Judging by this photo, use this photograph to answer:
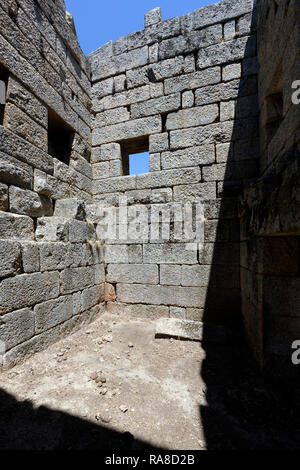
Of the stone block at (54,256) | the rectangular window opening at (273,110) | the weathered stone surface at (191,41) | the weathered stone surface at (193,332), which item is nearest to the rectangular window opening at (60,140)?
the stone block at (54,256)

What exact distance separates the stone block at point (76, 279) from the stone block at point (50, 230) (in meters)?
0.57

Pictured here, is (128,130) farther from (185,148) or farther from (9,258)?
(9,258)

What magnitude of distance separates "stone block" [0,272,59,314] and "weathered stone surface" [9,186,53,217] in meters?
1.01

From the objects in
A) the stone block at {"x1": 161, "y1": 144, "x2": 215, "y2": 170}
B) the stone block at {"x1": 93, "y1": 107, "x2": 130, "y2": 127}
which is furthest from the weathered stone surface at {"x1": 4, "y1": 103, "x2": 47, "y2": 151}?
the stone block at {"x1": 161, "y1": 144, "x2": 215, "y2": 170}

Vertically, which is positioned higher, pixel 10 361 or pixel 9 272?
pixel 9 272

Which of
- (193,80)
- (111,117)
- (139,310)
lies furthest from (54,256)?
(193,80)

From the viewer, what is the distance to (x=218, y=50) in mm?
4434

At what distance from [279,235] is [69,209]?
3319 millimetres

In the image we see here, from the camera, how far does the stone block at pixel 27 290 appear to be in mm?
2633

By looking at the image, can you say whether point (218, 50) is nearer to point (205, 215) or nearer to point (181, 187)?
point (181, 187)

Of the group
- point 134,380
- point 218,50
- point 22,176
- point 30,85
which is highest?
point 218,50
